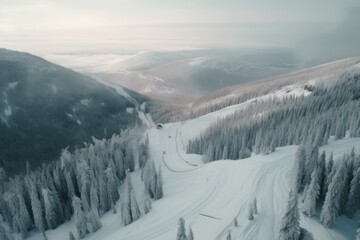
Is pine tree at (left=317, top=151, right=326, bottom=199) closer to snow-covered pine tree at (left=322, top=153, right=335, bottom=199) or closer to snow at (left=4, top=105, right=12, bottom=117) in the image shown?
snow-covered pine tree at (left=322, top=153, right=335, bottom=199)

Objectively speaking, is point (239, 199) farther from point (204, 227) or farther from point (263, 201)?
point (204, 227)

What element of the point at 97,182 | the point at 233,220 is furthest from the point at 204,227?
the point at 97,182

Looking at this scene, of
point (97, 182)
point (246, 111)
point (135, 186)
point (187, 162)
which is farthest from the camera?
point (246, 111)

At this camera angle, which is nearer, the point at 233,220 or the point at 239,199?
the point at 233,220

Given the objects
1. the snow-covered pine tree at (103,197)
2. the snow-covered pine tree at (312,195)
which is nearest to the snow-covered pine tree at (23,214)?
the snow-covered pine tree at (103,197)

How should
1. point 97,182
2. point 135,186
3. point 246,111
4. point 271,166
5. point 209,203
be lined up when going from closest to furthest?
1. point 209,203
2. point 271,166
3. point 97,182
4. point 135,186
5. point 246,111

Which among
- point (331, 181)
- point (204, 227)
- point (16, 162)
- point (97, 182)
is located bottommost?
point (16, 162)

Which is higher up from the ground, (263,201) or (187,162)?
(263,201)

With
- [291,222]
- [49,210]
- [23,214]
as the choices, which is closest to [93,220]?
[49,210]

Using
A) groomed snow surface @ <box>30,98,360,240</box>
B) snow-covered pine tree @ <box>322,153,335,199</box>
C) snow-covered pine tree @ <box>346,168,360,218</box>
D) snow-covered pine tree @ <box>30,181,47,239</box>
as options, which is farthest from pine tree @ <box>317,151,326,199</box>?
snow-covered pine tree @ <box>30,181,47,239</box>
